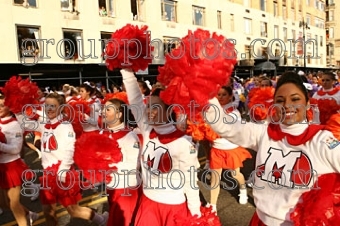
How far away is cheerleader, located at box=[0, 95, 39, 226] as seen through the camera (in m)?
4.04

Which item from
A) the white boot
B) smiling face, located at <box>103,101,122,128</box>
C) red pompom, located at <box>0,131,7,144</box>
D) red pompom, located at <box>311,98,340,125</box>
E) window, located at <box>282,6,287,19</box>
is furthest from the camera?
window, located at <box>282,6,287,19</box>

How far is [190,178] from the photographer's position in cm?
285

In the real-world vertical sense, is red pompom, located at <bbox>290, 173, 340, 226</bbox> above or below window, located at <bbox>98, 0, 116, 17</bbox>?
below

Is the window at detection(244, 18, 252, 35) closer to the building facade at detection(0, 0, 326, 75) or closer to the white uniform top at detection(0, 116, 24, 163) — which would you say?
the building facade at detection(0, 0, 326, 75)

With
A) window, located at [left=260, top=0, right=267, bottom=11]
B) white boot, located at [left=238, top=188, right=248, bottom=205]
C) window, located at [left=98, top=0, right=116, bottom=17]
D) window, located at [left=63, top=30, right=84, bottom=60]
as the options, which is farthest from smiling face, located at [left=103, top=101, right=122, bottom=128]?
window, located at [left=260, top=0, right=267, bottom=11]

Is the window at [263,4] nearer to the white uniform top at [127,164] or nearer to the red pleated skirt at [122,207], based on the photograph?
the white uniform top at [127,164]

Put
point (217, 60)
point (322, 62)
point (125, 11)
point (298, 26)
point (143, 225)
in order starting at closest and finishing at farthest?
point (217, 60) → point (143, 225) → point (125, 11) → point (298, 26) → point (322, 62)

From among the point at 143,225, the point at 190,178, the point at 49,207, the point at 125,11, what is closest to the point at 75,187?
the point at 49,207

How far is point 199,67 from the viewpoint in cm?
189

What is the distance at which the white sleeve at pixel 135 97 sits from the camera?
297 cm

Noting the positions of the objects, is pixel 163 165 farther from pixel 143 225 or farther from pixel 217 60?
pixel 217 60

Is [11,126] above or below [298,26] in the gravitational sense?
below

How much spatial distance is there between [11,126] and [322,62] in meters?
51.5

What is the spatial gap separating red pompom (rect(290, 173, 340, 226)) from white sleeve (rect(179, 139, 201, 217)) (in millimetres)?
840
